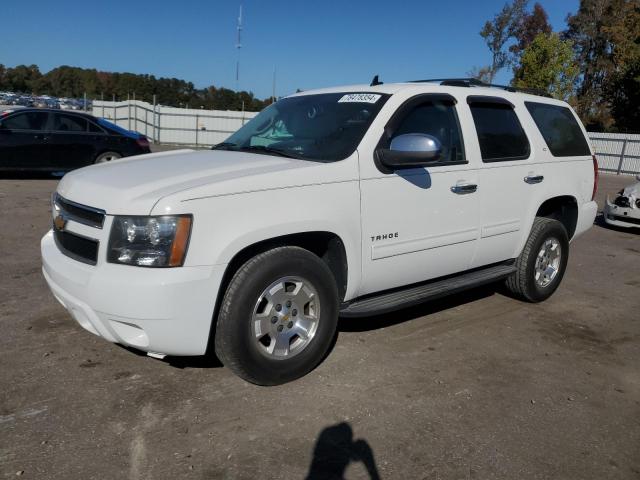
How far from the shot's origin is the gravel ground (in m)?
2.74

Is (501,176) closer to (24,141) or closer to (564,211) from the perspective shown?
(564,211)

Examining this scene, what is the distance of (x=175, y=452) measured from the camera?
2771 millimetres

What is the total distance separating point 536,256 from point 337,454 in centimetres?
311

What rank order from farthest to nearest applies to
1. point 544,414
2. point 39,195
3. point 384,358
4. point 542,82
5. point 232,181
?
point 542,82 → point 39,195 → point 384,358 → point 544,414 → point 232,181

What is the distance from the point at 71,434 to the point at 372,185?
2.23m

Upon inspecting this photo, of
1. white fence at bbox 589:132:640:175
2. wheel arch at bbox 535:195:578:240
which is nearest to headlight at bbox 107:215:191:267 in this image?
wheel arch at bbox 535:195:578:240

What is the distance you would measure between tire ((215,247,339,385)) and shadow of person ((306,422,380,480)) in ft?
1.81

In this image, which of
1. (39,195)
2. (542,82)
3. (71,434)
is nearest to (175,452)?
(71,434)

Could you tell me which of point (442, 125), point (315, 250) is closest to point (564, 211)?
point (442, 125)

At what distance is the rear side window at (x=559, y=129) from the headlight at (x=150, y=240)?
359 cm

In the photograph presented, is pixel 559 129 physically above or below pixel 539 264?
above

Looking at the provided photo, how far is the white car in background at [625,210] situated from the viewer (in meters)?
9.64

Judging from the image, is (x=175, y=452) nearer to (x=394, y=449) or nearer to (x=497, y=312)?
(x=394, y=449)

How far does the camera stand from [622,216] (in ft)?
32.0
